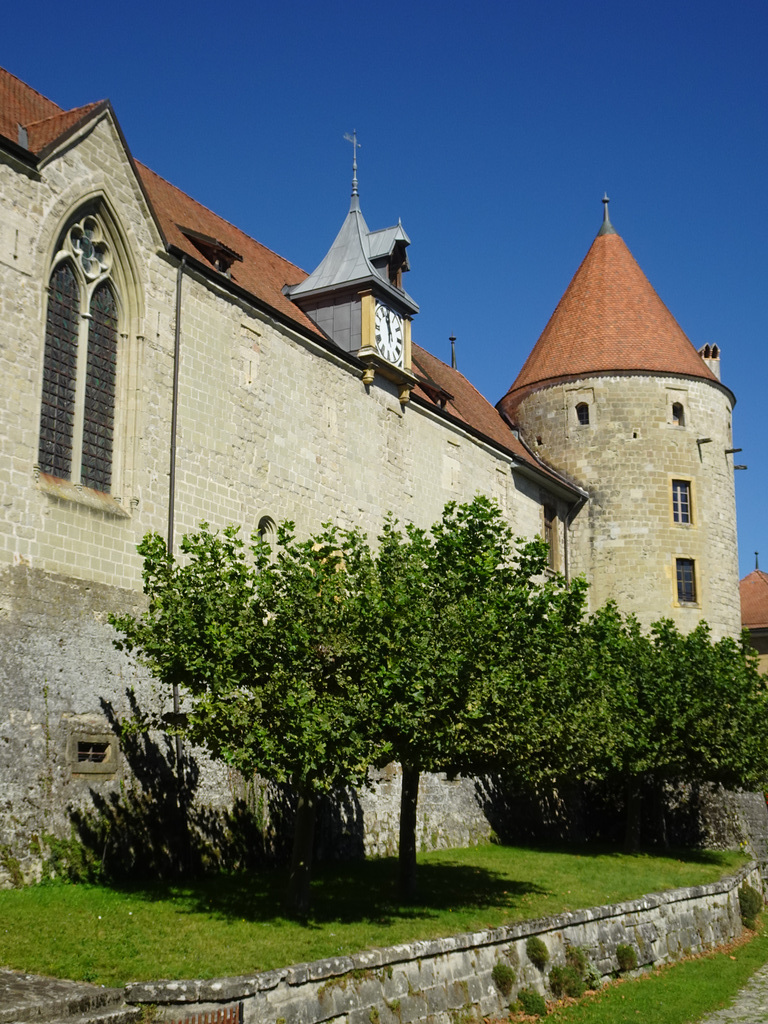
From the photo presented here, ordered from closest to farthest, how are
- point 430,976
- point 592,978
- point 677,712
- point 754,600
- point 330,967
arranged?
point 330,967 < point 430,976 < point 592,978 < point 677,712 < point 754,600

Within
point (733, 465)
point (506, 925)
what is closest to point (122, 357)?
point (506, 925)

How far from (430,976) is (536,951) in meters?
2.47

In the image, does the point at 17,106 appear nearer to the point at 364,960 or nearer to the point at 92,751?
the point at 92,751

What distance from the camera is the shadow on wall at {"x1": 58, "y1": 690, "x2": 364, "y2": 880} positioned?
1480 centimetres

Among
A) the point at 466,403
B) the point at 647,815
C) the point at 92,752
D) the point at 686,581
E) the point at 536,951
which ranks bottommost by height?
the point at 536,951

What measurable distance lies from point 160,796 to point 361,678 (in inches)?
176

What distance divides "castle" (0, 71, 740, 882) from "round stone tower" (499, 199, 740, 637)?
7 centimetres

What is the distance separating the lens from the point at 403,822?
1612 cm

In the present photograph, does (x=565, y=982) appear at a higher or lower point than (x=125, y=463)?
lower

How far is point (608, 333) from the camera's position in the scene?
35.5 m

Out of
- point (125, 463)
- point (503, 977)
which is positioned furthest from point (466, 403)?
point (503, 977)

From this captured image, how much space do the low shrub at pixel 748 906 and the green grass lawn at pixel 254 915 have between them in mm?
3392

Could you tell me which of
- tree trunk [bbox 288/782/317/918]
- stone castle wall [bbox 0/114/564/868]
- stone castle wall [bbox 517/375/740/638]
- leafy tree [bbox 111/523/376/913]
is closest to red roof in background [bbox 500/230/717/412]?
stone castle wall [bbox 517/375/740/638]

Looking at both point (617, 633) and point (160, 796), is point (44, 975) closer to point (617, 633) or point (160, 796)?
point (160, 796)
